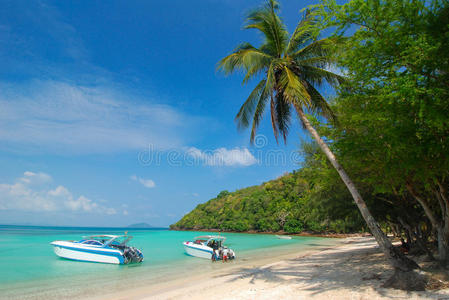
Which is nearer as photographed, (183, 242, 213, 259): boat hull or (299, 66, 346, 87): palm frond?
(299, 66, 346, 87): palm frond

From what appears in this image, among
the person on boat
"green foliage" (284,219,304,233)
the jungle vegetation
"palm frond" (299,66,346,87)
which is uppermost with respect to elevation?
"palm frond" (299,66,346,87)

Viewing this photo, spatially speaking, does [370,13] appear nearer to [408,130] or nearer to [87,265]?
[408,130]

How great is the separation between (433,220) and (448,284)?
1796 millimetres

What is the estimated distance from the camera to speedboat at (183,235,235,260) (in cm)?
Result: 1820

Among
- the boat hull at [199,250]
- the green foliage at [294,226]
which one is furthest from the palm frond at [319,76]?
the green foliage at [294,226]

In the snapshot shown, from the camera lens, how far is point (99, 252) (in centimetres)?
1717

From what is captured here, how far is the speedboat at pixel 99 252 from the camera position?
1683 centimetres

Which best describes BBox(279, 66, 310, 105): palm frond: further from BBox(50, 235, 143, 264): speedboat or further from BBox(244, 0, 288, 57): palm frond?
BBox(50, 235, 143, 264): speedboat

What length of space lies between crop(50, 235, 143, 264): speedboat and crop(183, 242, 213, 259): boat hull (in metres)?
4.27

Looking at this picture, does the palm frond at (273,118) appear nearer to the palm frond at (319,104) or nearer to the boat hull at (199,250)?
the palm frond at (319,104)

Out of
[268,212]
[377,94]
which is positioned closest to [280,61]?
[377,94]

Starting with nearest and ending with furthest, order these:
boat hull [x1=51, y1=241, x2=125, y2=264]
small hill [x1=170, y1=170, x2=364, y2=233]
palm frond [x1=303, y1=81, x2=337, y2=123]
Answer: palm frond [x1=303, y1=81, x2=337, y2=123] < boat hull [x1=51, y1=241, x2=125, y2=264] < small hill [x1=170, y1=170, x2=364, y2=233]

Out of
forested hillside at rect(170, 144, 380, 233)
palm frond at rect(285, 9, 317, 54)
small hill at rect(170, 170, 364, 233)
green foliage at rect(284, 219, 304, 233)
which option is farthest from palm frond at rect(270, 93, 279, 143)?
green foliage at rect(284, 219, 304, 233)

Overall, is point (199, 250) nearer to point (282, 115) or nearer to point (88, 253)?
point (88, 253)
